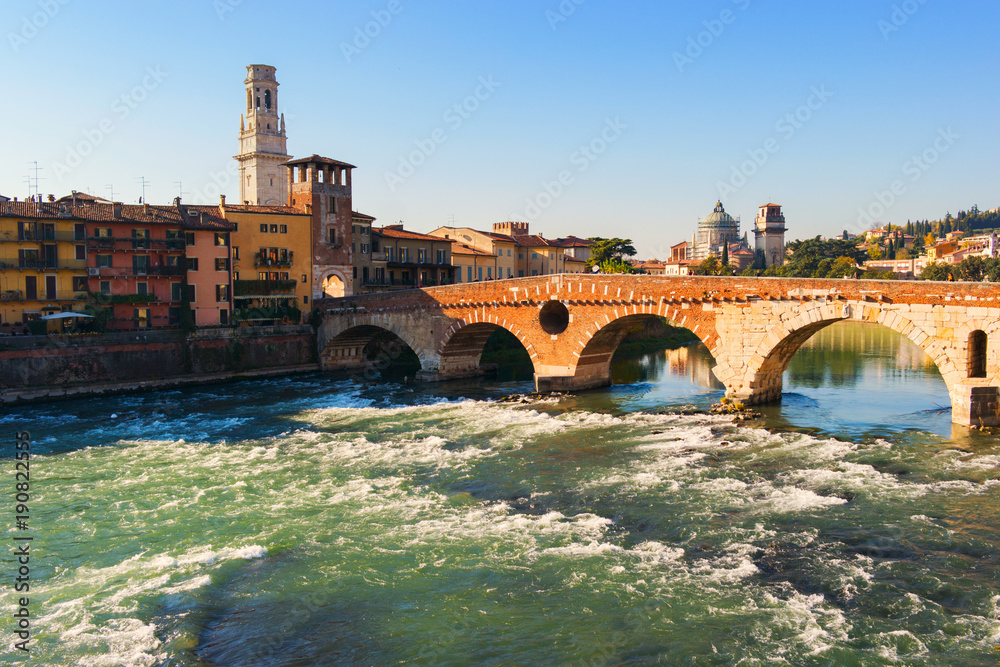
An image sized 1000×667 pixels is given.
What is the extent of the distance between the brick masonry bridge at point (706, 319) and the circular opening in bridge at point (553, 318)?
0.06 meters

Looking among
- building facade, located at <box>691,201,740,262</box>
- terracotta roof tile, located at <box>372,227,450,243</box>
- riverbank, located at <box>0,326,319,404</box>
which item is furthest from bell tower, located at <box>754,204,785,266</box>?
riverbank, located at <box>0,326,319,404</box>

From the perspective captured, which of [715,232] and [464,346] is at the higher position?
[715,232]

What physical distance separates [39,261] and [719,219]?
525 ft

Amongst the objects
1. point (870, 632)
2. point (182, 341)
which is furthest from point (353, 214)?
point (870, 632)

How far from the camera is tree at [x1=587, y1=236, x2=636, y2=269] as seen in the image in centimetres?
8369

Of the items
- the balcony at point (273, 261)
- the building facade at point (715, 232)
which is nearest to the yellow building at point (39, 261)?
the balcony at point (273, 261)

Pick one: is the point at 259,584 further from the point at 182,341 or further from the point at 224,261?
the point at 224,261

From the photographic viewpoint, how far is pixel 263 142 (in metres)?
74.1

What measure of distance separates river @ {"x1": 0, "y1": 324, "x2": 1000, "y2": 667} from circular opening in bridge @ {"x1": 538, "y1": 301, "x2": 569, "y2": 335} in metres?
6.97

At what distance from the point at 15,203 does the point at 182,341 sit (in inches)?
445

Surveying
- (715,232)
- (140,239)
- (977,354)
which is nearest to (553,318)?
(977,354)

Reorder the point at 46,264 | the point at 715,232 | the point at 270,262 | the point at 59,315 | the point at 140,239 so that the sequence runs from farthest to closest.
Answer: the point at 715,232 < the point at 270,262 < the point at 140,239 < the point at 46,264 < the point at 59,315

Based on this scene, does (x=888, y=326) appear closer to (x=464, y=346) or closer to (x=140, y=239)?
(x=464, y=346)

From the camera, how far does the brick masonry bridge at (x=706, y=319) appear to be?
2670cm
